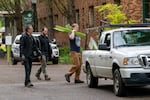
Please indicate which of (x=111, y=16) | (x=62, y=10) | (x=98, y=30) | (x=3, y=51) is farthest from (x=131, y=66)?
(x=3, y=51)

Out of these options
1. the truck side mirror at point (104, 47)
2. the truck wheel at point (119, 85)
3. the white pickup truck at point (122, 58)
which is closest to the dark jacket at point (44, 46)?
the white pickup truck at point (122, 58)

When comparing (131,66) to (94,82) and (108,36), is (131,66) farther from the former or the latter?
(94,82)

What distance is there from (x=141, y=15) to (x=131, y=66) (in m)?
16.5

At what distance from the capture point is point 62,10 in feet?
122

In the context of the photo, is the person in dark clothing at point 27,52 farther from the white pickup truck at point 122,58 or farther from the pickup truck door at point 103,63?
the pickup truck door at point 103,63

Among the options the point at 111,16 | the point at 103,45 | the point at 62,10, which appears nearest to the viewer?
the point at 103,45

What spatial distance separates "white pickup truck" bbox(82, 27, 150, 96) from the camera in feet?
40.5

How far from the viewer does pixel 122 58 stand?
12547 mm

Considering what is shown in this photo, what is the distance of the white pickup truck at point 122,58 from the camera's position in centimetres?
1234

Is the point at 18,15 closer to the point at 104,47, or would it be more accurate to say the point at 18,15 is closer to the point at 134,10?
the point at 134,10

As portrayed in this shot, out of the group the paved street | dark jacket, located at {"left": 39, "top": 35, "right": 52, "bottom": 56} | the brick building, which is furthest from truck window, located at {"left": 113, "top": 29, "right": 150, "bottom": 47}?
the brick building

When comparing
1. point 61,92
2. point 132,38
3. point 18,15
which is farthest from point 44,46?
point 18,15

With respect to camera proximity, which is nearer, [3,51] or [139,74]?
[139,74]

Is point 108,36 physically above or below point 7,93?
above
